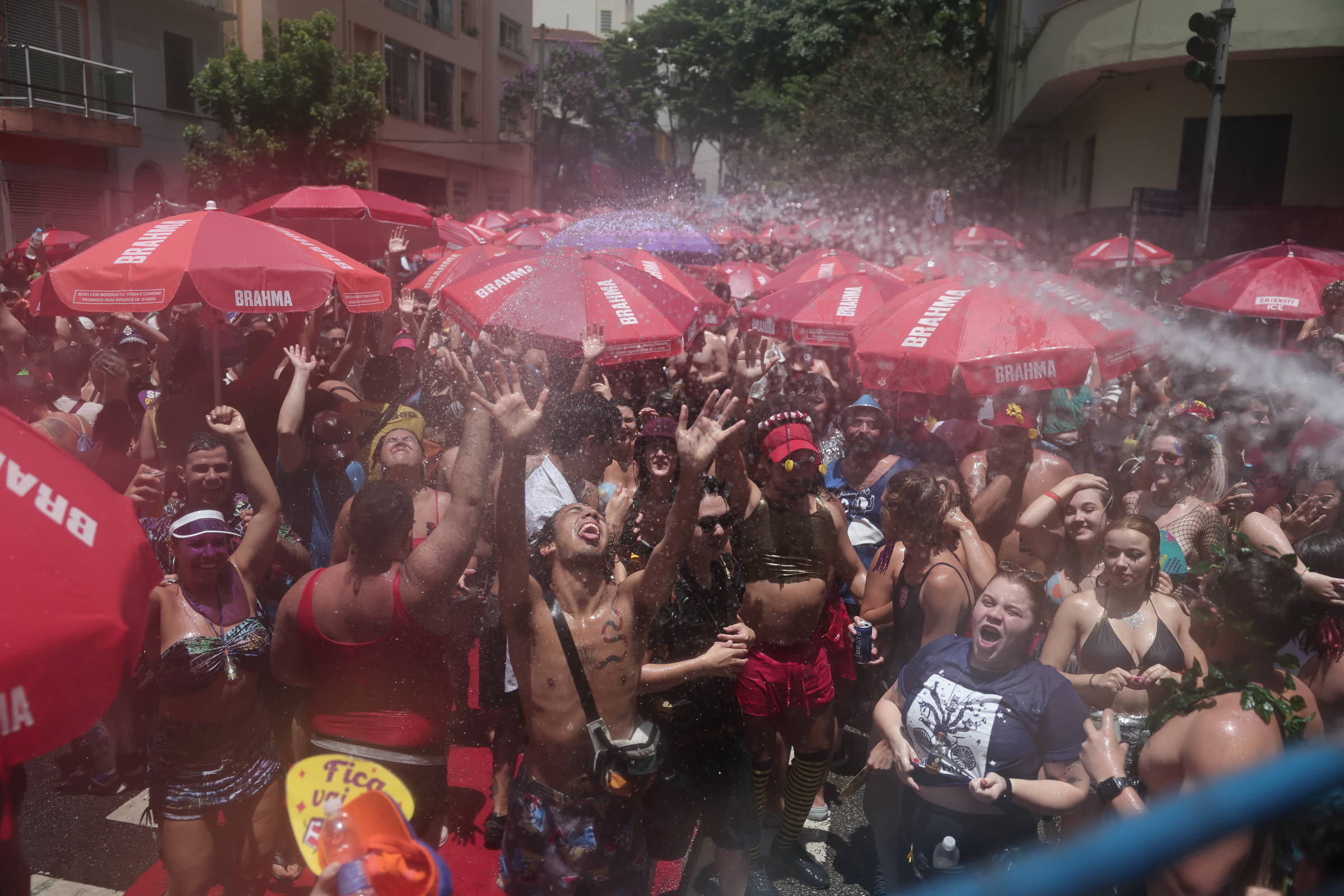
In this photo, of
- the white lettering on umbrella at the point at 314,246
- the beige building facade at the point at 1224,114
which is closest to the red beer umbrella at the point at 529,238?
the white lettering on umbrella at the point at 314,246

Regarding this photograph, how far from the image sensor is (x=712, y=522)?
3.68 m

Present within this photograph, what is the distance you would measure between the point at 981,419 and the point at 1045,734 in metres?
3.90

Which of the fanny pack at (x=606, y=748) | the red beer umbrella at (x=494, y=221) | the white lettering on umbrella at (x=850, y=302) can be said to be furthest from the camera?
the red beer umbrella at (x=494, y=221)

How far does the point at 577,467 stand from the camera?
16.0ft

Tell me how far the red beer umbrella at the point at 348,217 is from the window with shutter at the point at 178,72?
16492 mm

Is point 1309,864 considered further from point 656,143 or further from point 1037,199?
point 656,143

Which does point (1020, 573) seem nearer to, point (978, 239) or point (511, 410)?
point (511, 410)

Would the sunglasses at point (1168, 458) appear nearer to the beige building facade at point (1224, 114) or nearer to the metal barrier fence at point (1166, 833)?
the metal barrier fence at point (1166, 833)

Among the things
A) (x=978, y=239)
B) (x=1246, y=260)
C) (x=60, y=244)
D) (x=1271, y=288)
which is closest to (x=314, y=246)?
(x=1271, y=288)

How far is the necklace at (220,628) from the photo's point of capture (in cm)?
333

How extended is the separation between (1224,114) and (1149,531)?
16.5 metres

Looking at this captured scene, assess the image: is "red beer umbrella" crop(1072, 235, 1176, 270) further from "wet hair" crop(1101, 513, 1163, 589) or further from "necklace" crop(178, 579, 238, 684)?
"necklace" crop(178, 579, 238, 684)

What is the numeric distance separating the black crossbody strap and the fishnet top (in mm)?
3032

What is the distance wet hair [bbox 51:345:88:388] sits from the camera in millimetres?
6852
